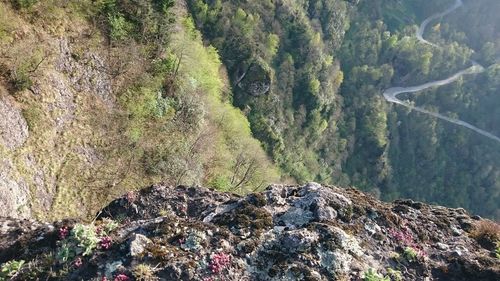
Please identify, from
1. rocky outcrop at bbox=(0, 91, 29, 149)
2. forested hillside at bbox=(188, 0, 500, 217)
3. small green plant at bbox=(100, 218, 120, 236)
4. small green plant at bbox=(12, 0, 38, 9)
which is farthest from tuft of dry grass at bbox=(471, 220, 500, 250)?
forested hillside at bbox=(188, 0, 500, 217)

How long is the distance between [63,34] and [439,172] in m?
147

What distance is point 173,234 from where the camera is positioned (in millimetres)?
9539

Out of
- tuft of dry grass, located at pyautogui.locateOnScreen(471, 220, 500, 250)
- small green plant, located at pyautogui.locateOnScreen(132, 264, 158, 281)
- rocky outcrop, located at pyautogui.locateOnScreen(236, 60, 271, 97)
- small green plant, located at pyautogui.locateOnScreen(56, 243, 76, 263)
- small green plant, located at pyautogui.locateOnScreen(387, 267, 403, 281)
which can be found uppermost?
tuft of dry grass, located at pyautogui.locateOnScreen(471, 220, 500, 250)

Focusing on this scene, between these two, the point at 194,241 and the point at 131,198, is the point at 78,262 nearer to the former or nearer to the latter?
the point at 194,241

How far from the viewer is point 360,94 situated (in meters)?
141

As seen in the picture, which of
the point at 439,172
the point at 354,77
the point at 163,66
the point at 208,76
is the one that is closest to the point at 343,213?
the point at 163,66

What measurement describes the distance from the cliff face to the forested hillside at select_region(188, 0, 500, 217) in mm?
69133

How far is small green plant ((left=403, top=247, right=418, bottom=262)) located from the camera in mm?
10312

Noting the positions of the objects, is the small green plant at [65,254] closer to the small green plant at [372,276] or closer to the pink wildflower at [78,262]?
the pink wildflower at [78,262]

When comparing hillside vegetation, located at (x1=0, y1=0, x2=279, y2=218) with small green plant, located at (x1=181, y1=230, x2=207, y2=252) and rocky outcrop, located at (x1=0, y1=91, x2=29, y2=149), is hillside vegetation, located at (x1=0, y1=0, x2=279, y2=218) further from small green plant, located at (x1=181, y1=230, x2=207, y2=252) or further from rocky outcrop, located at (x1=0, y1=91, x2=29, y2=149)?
small green plant, located at (x1=181, y1=230, x2=207, y2=252)

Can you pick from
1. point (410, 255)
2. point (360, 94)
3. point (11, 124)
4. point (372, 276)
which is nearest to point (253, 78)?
point (11, 124)

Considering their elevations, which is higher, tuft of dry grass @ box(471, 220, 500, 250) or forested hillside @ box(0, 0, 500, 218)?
tuft of dry grass @ box(471, 220, 500, 250)

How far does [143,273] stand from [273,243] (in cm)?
313

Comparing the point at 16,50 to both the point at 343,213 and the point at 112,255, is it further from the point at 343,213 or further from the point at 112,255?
the point at 343,213
